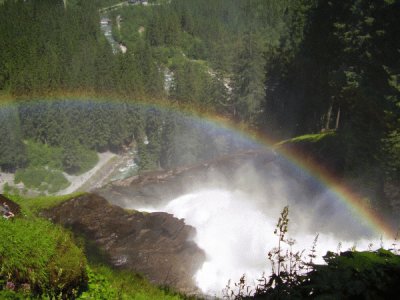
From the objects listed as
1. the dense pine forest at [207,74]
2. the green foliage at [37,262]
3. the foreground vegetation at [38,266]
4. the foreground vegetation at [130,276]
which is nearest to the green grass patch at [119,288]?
the foreground vegetation at [130,276]

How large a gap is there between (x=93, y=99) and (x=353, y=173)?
7541 centimetres

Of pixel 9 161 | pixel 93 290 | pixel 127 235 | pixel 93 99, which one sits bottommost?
pixel 9 161

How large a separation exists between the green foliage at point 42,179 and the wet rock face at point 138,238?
63.2 m

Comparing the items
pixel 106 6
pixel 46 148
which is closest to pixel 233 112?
pixel 46 148

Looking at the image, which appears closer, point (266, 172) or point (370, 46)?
point (370, 46)

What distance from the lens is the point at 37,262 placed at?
19.2ft

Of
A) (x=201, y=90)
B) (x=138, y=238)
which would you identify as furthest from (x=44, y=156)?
(x=138, y=238)

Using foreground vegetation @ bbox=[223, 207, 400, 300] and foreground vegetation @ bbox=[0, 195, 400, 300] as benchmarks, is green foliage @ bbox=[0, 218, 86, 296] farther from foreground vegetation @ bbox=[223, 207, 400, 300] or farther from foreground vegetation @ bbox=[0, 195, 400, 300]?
foreground vegetation @ bbox=[223, 207, 400, 300]

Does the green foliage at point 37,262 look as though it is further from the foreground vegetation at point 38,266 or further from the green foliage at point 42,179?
the green foliage at point 42,179

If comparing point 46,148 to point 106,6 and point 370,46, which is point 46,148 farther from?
point 106,6

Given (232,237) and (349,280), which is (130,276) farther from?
(232,237)

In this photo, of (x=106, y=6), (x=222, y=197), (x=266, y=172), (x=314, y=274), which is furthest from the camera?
(x=106, y=6)

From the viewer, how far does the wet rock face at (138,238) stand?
51.3 feet

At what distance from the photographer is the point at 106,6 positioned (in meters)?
166
